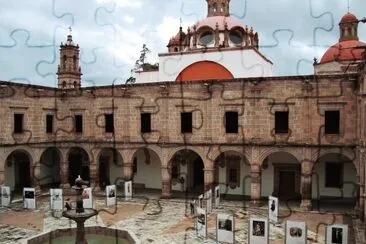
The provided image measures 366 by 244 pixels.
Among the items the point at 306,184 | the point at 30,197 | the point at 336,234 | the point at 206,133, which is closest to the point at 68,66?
the point at 30,197

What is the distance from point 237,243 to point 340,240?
3754 millimetres

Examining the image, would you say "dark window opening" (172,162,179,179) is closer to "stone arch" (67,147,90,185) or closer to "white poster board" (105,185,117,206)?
"white poster board" (105,185,117,206)

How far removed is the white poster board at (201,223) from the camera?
16594 millimetres

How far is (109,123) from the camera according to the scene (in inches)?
1035

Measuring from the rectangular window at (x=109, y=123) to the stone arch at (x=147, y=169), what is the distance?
2679mm

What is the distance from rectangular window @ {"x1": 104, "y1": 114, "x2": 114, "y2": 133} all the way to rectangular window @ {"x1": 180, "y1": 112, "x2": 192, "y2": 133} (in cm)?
477

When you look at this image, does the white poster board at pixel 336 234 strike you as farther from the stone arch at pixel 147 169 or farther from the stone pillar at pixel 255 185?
the stone arch at pixel 147 169

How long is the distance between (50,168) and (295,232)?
1970 cm

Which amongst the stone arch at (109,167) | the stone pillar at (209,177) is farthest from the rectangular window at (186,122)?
the stone arch at (109,167)

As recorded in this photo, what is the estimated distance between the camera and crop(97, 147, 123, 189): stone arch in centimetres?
2859

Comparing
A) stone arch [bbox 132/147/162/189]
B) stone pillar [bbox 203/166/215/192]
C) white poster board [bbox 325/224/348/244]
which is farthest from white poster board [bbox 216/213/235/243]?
stone arch [bbox 132/147/162/189]

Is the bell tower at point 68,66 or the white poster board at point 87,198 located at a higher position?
the bell tower at point 68,66

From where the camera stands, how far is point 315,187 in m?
24.0

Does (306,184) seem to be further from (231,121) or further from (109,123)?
(109,123)
